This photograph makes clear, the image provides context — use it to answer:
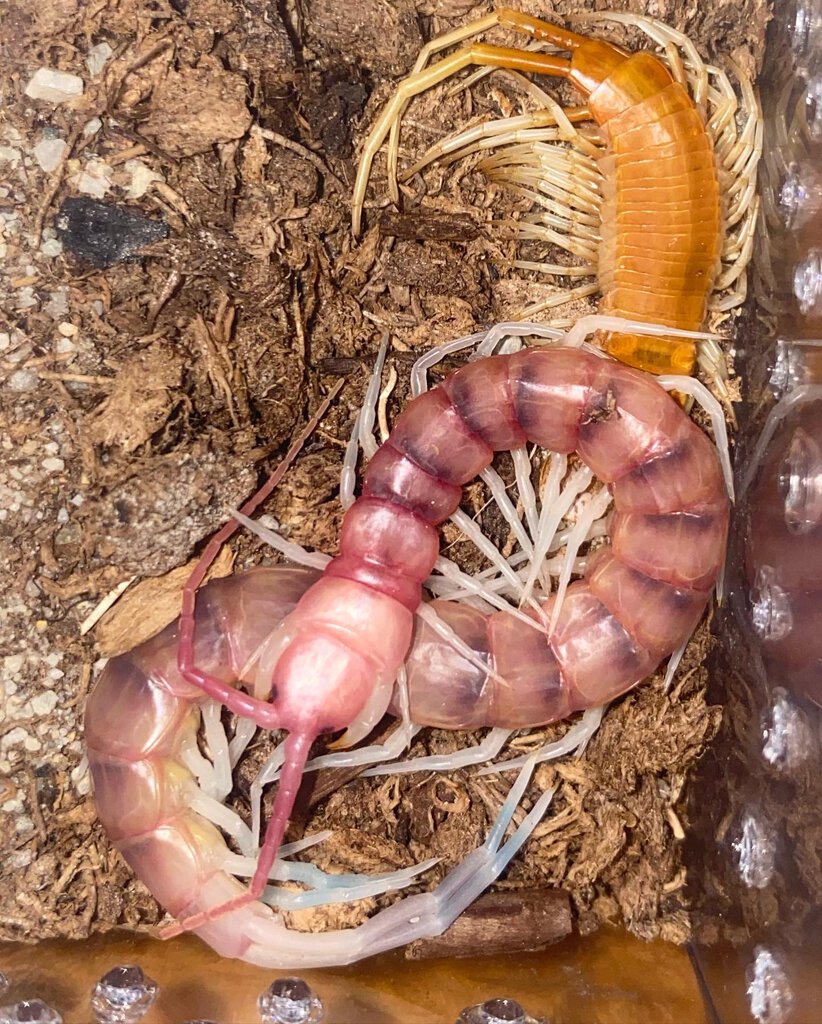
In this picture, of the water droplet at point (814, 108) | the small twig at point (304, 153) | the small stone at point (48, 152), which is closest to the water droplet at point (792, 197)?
the water droplet at point (814, 108)

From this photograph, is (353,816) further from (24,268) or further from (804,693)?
(24,268)

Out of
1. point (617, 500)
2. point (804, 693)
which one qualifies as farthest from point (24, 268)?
point (804, 693)

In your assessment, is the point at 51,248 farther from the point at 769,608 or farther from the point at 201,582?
the point at 769,608

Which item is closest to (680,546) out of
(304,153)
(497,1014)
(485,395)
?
(485,395)

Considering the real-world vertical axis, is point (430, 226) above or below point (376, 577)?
above

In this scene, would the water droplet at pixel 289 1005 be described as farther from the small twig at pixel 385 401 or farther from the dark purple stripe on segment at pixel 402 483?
the small twig at pixel 385 401
